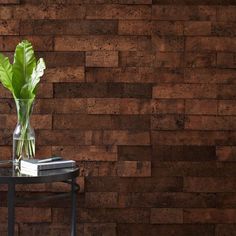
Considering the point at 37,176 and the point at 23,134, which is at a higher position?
the point at 23,134

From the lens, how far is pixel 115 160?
3.03 metres

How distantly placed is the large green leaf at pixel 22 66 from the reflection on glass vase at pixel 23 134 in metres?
0.07

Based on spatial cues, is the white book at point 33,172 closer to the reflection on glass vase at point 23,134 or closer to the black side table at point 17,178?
the black side table at point 17,178

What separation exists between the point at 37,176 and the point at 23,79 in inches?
20.8

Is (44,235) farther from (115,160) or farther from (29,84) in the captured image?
(29,84)

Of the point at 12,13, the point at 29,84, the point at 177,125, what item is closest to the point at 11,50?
the point at 12,13

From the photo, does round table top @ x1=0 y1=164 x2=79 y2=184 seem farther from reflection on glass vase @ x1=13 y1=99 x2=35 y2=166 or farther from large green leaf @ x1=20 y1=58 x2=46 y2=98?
large green leaf @ x1=20 y1=58 x2=46 y2=98

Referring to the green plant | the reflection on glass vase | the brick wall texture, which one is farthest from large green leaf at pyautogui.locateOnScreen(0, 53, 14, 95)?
the brick wall texture

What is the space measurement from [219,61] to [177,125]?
44 cm

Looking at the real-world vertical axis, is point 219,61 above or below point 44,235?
above

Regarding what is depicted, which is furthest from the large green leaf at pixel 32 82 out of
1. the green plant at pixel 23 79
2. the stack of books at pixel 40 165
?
the stack of books at pixel 40 165

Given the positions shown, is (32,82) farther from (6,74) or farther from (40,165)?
(40,165)

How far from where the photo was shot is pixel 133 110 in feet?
9.91

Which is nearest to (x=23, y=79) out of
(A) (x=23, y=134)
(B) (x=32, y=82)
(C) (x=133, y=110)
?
(B) (x=32, y=82)
